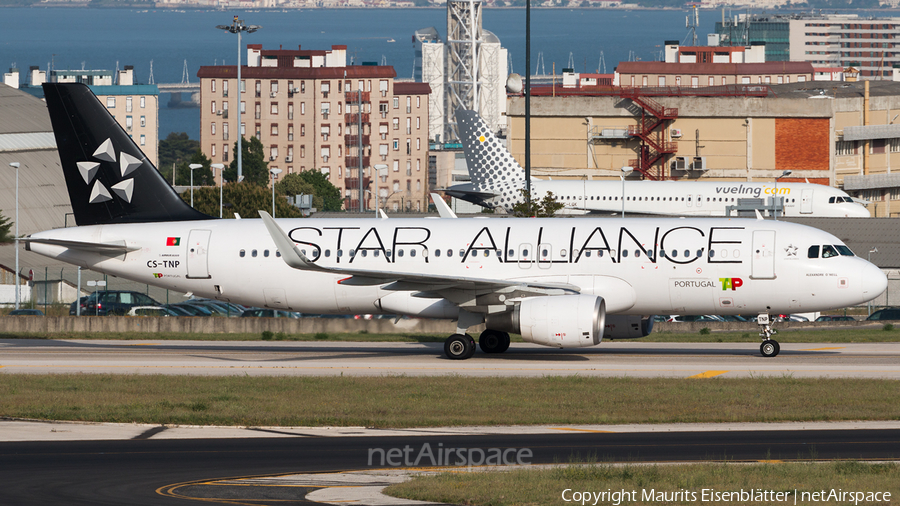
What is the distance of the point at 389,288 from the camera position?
3400 cm

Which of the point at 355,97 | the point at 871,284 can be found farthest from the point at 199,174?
the point at 871,284

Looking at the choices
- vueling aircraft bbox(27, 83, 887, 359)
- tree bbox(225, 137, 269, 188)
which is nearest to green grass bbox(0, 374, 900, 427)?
vueling aircraft bbox(27, 83, 887, 359)

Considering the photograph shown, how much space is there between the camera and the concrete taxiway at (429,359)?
106ft

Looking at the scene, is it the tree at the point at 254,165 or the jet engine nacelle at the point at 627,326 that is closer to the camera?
the jet engine nacelle at the point at 627,326

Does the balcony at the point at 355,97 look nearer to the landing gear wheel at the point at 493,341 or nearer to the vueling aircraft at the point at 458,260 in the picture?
the vueling aircraft at the point at 458,260

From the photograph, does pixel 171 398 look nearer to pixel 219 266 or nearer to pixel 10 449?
pixel 10 449

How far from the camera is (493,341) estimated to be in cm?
3719

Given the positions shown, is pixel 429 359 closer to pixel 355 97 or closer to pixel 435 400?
pixel 435 400

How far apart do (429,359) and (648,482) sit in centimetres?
1894

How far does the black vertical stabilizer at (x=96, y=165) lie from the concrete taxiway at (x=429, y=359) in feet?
15.1

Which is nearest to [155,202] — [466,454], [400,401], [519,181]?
[400,401]

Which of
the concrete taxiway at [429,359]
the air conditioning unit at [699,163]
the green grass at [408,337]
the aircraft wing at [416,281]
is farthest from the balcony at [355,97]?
the aircraft wing at [416,281]

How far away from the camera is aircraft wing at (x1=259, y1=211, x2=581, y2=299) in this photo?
105 ft

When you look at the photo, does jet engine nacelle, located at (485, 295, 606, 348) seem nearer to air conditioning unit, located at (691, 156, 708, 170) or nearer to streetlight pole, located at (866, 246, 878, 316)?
streetlight pole, located at (866, 246, 878, 316)
